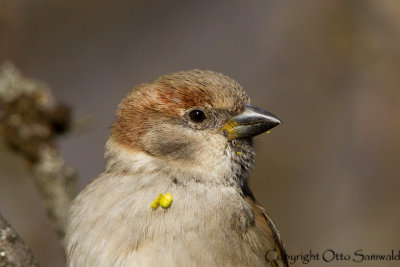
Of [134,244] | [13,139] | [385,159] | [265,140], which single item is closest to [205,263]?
[134,244]

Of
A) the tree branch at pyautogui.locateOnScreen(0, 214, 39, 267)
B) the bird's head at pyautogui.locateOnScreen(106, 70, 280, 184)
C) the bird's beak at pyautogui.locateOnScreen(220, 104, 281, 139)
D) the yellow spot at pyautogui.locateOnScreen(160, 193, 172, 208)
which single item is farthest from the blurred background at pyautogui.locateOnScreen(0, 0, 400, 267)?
the tree branch at pyautogui.locateOnScreen(0, 214, 39, 267)

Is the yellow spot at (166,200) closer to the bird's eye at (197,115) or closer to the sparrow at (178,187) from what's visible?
the sparrow at (178,187)

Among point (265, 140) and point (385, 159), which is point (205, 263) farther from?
point (265, 140)

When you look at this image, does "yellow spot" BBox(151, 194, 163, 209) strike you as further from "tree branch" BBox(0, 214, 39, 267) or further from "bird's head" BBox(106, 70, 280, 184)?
"tree branch" BBox(0, 214, 39, 267)

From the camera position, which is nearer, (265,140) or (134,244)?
(134,244)

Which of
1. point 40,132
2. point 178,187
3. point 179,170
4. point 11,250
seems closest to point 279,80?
point 40,132

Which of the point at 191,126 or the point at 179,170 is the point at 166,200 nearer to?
the point at 179,170
